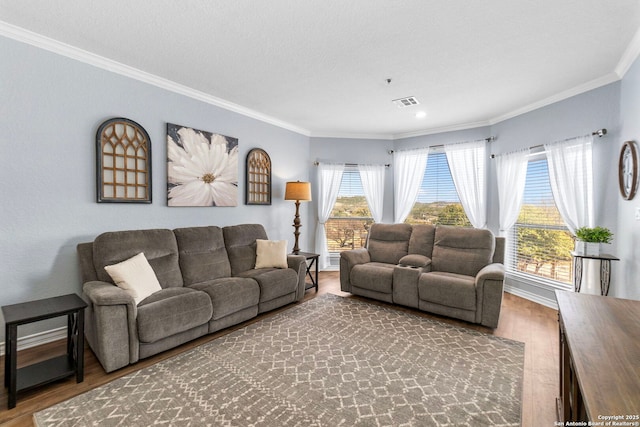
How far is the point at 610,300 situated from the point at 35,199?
13.8 ft

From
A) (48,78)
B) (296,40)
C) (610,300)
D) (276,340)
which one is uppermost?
(296,40)

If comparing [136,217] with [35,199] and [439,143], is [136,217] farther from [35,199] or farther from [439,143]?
[439,143]

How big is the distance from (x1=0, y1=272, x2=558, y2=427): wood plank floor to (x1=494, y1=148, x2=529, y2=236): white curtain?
4.36ft

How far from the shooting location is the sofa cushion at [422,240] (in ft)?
13.8

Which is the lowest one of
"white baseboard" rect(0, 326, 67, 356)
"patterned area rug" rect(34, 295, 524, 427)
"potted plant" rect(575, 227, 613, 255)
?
"patterned area rug" rect(34, 295, 524, 427)

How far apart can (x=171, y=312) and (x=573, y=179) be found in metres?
4.57

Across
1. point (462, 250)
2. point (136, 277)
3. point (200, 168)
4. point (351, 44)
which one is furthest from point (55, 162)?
point (462, 250)

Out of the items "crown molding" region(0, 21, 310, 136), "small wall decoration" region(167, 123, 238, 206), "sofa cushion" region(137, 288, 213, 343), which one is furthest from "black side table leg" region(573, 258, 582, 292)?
"crown molding" region(0, 21, 310, 136)

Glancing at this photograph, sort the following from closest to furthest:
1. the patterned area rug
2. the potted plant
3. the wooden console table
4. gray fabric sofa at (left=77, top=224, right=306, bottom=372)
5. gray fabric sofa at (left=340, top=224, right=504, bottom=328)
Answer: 1. the wooden console table
2. the patterned area rug
3. gray fabric sofa at (left=77, top=224, right=306, bottom=372)
4. the potted plant
5. gray fabric sofa at (left=340, top=224, right=504, bottom=328)

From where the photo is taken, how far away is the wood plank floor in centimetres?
187

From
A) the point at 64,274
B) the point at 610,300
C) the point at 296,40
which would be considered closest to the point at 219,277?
the point at 64,274

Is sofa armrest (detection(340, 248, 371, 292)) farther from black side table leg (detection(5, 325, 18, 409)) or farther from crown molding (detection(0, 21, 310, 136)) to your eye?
black side table leg (detection(5, 325, 18, 409))

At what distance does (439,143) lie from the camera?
17.5 ft

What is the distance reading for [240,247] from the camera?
3.85 meters
